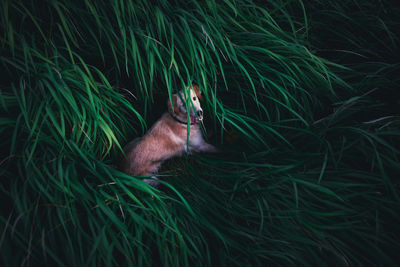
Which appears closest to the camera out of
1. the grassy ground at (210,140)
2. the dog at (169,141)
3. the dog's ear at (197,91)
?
the grassy ground at (210,140)

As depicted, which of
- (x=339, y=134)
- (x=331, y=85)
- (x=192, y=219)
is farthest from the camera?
(x=331, y=85)

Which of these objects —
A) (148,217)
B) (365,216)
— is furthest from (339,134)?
(148,217)

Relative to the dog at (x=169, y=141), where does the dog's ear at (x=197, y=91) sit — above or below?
above

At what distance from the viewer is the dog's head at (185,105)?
1291 mm

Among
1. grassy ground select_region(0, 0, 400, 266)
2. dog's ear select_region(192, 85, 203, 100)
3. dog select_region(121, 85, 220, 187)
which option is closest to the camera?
grassy ground select_region(0, 0, 400, 266)

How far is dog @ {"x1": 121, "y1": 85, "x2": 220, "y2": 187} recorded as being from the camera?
4.21ft

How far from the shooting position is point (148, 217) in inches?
42.5

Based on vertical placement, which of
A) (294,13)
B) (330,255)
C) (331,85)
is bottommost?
(330,255)

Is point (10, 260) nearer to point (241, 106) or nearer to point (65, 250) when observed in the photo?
point (65, 250)

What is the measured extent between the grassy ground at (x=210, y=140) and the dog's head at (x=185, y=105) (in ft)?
0.22

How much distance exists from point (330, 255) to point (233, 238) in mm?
457

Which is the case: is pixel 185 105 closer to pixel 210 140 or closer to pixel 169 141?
pixel 169 141

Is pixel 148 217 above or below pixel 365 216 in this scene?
above

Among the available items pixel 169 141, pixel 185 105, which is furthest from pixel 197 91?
pixel 169 141
